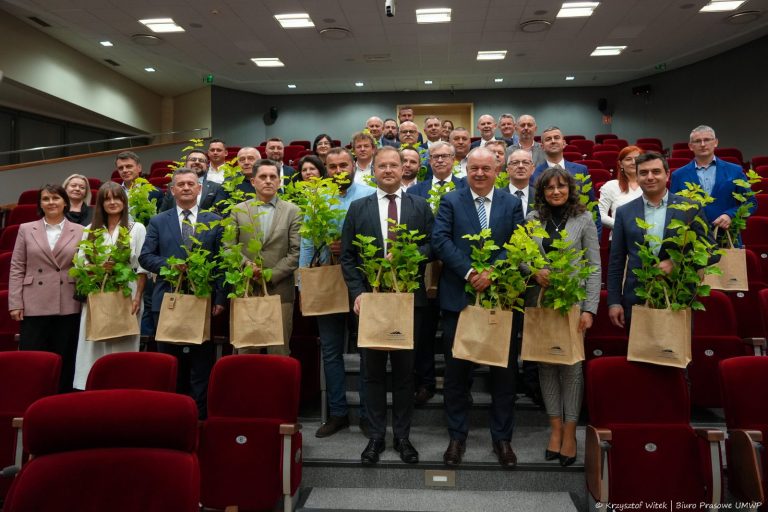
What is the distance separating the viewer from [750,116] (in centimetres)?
909

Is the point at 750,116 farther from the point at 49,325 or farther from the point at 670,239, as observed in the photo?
the point at 49,325

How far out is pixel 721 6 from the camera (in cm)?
733

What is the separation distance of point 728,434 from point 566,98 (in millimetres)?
11325

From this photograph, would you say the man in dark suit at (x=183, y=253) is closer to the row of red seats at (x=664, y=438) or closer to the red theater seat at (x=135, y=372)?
the red theater seat at (x=135, y=372)

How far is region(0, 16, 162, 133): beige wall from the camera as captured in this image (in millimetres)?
7879

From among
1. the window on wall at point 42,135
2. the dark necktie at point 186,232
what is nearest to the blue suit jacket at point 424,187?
the dark necktie at point 186,232

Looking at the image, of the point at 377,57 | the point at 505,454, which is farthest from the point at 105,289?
the point at 377,57

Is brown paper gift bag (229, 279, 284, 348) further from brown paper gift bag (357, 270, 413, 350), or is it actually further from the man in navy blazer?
the man in navy blazer

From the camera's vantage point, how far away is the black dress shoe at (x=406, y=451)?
8.05 ft

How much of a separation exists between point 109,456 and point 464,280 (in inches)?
62.9

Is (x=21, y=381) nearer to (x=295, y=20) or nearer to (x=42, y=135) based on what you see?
(x=295, y=20)

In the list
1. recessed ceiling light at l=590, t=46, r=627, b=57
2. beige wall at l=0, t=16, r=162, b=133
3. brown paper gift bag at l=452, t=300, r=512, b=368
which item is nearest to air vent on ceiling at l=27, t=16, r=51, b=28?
beige wall at l=0, t=16, r=162, b=133

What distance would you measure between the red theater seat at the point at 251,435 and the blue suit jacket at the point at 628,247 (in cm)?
154

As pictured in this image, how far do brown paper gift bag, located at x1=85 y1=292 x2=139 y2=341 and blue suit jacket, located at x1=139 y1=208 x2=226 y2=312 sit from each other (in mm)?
183
